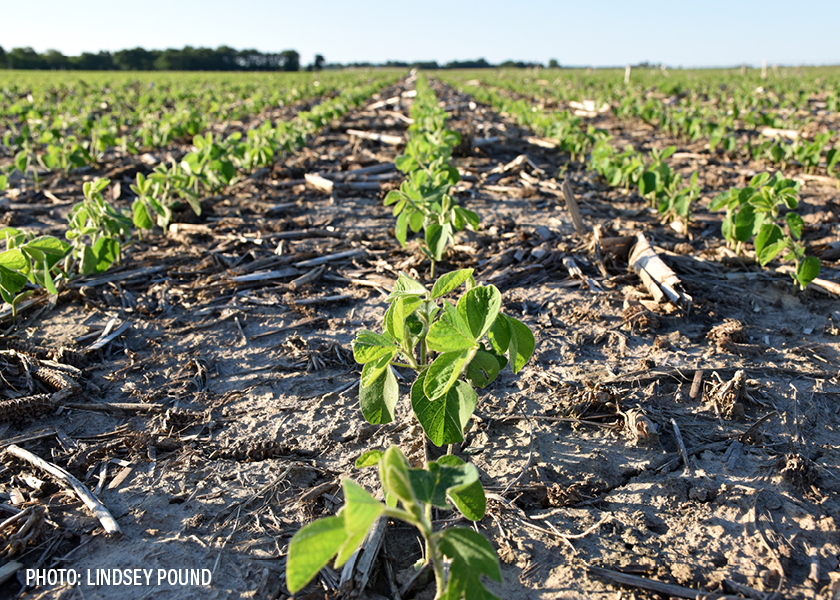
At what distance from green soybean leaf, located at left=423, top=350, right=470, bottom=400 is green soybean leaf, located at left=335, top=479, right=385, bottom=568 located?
58cm

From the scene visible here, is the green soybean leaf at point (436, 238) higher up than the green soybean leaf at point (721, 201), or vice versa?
the green soybean leaf at point (721, 201)

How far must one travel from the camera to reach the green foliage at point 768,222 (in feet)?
11.0

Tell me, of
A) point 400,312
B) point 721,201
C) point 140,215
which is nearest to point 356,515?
point 400,312

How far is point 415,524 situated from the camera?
3.90 feet

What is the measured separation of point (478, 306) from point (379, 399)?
1.65 ft

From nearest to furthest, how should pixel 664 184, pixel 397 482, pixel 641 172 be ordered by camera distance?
pixel 397 482 → pixel 664 184 → pixel 641 172

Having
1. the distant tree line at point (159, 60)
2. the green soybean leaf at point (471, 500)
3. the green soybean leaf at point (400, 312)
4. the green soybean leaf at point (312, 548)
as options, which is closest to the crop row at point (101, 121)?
the green soybean leaf at point (400, 312)

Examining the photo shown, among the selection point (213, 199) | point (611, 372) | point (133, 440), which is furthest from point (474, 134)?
point (133, 440)

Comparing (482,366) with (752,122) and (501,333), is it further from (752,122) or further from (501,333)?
(752,122)

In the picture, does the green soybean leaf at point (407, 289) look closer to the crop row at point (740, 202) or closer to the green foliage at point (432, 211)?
the green foliage at point (432, 211)

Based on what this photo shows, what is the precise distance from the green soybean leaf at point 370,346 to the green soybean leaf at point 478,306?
0.97 feet

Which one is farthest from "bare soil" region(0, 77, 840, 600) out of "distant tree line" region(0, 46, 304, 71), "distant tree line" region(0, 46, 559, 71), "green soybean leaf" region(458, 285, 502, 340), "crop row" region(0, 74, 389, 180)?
"distant tree line" region(0, 46, 304, 71)

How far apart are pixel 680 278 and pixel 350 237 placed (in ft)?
9.18

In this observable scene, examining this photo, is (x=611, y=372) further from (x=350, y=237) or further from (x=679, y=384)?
(x=350, y=237)
